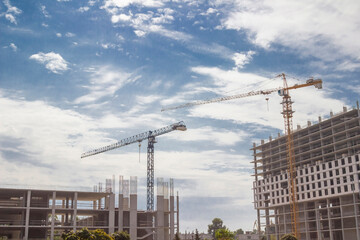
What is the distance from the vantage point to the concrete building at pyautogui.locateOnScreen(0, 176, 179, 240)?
347 ft

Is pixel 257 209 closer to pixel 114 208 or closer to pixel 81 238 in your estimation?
pixel 114 208

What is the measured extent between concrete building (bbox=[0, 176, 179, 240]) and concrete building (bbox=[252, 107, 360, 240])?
45.5 m

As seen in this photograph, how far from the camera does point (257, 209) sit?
157750 millimetres

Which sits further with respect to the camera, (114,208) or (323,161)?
(323,161)

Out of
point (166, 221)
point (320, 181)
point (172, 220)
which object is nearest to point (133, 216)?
point (166, 221)

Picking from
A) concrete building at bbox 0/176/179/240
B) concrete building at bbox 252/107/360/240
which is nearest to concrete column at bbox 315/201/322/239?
concrete building at bbox 252/107/360/240

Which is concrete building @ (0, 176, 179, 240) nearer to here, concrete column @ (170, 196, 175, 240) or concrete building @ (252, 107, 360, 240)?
concrete column @ (170, 196, 175, 240)

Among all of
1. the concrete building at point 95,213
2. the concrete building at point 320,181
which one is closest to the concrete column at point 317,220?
the concrete building at point 320,181

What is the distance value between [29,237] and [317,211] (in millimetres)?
82413

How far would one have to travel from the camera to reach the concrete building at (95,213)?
4158 inches

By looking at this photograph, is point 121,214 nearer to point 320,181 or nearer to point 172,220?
point 172,220

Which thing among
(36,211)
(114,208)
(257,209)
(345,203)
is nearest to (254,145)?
(257,209)

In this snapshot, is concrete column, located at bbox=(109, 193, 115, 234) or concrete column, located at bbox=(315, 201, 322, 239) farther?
concrete column, located at bbox=(315, 201, 322, 239)

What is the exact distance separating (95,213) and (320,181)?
6615 centimetres
